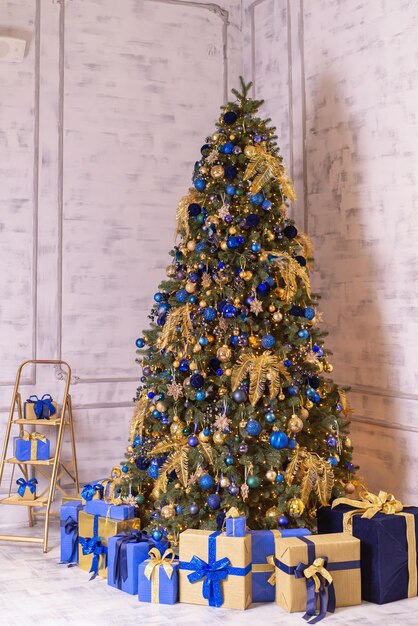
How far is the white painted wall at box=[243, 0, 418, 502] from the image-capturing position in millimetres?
3928

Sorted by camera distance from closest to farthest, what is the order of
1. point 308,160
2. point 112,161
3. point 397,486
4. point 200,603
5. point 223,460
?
point 200,603 < point 223,460 < point 397,486 < point 308,160 < point 112,161

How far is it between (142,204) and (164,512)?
88.1 inches

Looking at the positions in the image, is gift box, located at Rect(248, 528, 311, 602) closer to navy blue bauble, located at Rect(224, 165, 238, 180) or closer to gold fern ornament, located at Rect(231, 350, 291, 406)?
gold fern ornament, located at Rect(231, 350, 291, 406)

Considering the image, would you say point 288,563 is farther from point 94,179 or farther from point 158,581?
point 94,179

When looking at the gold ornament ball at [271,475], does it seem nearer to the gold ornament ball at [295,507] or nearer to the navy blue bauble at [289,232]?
the gold ornament ball at [295,507]

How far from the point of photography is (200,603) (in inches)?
128

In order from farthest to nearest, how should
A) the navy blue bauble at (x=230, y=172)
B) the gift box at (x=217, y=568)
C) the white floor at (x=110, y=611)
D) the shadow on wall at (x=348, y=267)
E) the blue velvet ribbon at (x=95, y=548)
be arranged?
the shadow on wall at (x=348, y=267), the navy blue bauble at (x=230, y=172), the blue velvet ribbon at (x=95, y=548), the gift box at (x=217, y=568), the white floor at (x=110, y=611)

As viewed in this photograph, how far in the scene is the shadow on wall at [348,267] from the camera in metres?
4.12

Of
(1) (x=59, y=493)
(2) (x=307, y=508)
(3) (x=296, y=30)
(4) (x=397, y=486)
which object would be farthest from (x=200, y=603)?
(3) (x=296, y=30)

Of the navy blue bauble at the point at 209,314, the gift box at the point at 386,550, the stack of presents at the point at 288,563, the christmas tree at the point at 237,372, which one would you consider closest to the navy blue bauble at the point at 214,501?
the christmas tree at the point at 237,372

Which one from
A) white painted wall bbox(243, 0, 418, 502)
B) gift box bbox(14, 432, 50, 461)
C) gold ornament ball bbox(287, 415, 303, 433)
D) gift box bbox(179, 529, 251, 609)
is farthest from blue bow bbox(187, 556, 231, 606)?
gift box bbox(14, 432, 50, 461)

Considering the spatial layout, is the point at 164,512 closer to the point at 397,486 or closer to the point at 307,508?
the point at 307,508

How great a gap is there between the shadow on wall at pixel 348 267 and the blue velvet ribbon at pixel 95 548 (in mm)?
1460

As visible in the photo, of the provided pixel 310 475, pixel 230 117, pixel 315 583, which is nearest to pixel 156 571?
pixel 315 583
